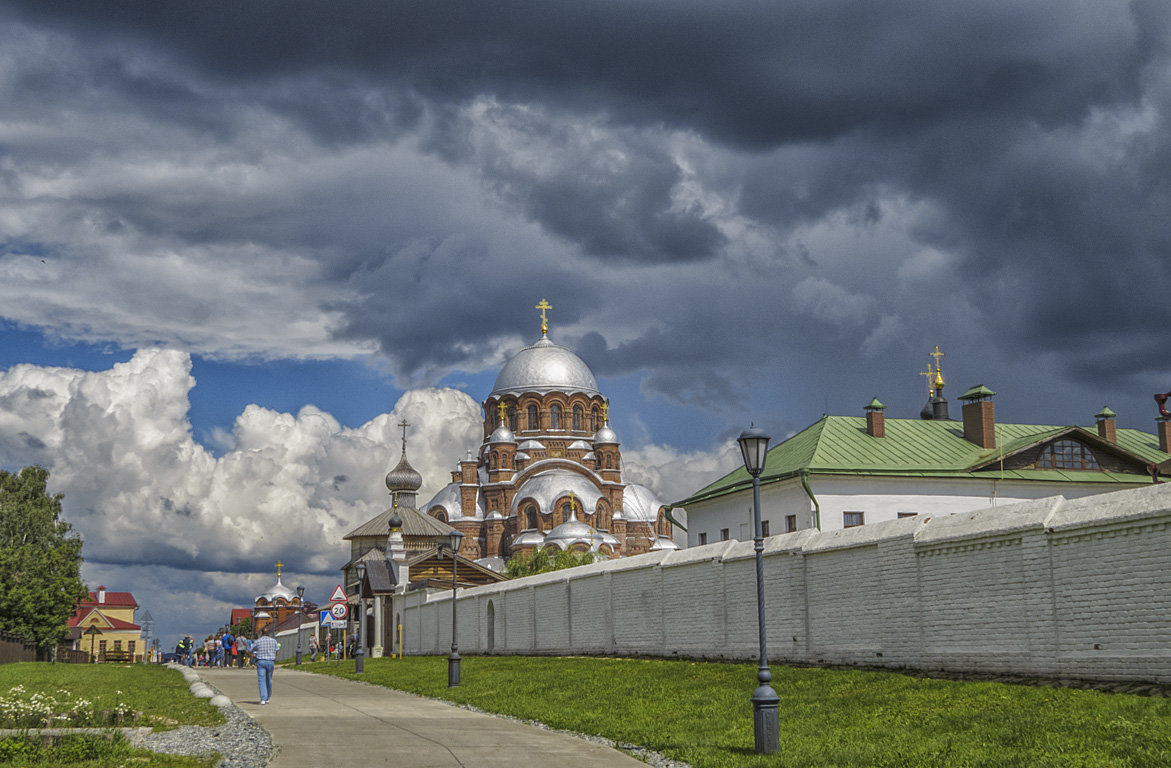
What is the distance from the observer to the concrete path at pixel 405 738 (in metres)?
11.6

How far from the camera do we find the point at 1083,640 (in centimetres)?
1362

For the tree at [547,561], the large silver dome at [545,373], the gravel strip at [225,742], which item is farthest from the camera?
the large silver dome at [545,373]

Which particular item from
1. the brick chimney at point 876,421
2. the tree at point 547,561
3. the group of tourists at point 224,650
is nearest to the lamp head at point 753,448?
the brick chimney at point 876,421

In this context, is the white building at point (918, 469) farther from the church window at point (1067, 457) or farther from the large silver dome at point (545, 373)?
the large silver dome at point (545, 373)

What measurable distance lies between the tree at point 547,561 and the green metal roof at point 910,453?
65.7ft

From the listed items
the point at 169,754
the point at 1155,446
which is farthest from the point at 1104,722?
the point at 1155,446

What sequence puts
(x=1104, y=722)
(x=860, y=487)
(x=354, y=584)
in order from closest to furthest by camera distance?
(x=1104, y=722) < (x=860, y=487) < (x=354, y=584)

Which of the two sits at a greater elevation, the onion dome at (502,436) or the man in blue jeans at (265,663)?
the onion dome at (502,436)

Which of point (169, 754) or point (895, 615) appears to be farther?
point (895, 615)

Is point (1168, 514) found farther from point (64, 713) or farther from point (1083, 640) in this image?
point (64, 713)

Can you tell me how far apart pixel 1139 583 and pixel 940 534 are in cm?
350

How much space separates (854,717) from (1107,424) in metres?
29.9

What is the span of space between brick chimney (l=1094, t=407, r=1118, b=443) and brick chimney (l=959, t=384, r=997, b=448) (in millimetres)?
3776

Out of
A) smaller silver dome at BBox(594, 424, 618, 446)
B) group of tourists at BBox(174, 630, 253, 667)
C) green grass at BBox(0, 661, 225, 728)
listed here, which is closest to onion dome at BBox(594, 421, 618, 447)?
smaller silver dome at BBox(594, 424, 618, 446)
